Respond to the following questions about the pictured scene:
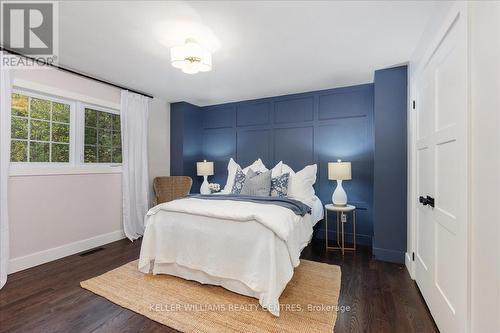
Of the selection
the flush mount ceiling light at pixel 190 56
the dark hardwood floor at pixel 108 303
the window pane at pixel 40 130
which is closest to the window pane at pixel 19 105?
the window pane at pixel 40 130

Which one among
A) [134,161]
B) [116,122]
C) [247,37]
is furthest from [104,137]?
[247,37]

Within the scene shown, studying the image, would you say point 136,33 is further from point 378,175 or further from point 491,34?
point 378,175

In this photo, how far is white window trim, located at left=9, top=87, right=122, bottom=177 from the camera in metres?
2.75

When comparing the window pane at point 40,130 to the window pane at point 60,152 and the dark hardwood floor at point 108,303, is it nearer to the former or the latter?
the window pane at point 60,152

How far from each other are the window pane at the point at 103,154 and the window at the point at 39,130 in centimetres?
41

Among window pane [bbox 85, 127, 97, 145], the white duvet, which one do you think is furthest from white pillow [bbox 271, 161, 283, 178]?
window pane [bbox 85, 127, 97, 145]

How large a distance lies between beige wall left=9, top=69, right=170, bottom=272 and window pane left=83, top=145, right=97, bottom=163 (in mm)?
205

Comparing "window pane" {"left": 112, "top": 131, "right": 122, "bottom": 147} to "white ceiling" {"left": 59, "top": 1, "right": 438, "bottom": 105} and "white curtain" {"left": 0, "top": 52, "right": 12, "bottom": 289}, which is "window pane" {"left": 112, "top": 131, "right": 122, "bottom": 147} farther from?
"white curtain" {"left": 0, "top": 52, "right": 12, "bottom": 289}

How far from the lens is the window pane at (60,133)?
3.08 meters

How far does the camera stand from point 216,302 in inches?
79.5

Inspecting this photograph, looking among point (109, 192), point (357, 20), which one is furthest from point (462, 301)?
point (109, 192)

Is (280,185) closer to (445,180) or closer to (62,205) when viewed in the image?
(445,180)

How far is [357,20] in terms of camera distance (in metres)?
2.02

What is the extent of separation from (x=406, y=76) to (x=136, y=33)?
3.11 m
